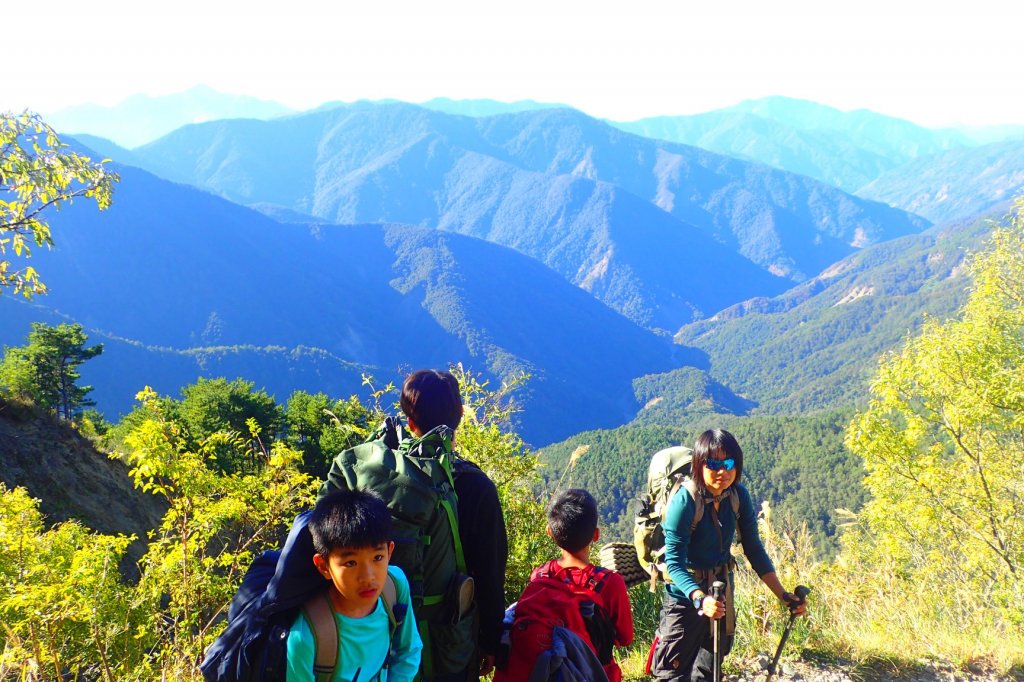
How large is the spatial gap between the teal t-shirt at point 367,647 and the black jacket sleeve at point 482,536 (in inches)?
13.7

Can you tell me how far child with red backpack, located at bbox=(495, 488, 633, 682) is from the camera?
8.40 feet

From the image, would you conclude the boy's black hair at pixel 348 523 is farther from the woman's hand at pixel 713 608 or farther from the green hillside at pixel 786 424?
the green hillside at pixel 786 424

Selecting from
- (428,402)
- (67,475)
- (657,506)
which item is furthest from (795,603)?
(67,475)

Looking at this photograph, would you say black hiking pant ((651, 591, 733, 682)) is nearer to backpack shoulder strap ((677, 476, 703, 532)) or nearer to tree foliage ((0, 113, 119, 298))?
backpack shoulder strap ((677, 476, 703, 532))

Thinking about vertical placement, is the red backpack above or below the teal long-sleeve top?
below

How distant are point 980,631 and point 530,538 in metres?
3.35

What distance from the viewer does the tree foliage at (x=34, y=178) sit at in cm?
435

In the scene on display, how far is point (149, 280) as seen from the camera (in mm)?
183750

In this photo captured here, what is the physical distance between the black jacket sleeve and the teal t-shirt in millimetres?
347

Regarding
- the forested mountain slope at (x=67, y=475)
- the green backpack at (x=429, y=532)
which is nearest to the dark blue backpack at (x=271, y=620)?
the green backpack at (x=429, y=532)

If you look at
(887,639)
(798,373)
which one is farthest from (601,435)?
(798,373)

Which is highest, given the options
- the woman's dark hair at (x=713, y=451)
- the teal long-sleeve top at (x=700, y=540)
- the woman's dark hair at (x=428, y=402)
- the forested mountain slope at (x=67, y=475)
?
the forested mountain slope at (x=67, y=475)

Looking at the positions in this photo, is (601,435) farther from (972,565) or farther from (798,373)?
(798,373)

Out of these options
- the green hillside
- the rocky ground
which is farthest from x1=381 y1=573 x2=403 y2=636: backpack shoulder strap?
the green hillside
